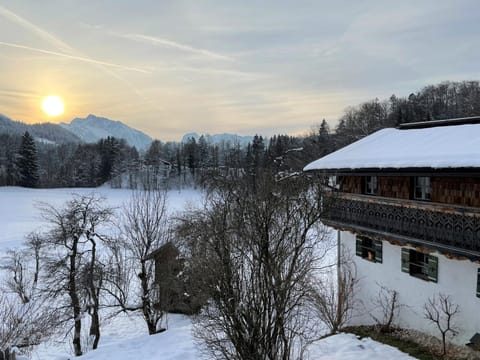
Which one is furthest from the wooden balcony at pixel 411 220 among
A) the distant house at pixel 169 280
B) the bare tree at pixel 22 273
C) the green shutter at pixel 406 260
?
the bare tree at pixel 22 273

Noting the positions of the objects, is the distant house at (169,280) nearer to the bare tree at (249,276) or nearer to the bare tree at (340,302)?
the bare tree at (340,302)

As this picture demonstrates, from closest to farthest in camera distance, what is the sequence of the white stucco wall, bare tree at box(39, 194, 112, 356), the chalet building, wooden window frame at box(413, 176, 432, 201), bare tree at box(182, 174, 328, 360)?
1. bare tree at box(182, 174, 328, 360)
2. the chalet building
3. the white stucco wall
4. wooden window frame at box(413, 176, 432, 201)
5. bare tree at box(39, 194, 112, 356)

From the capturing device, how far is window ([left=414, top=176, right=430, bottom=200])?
1373 cm

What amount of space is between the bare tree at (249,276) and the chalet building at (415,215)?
4244 mm

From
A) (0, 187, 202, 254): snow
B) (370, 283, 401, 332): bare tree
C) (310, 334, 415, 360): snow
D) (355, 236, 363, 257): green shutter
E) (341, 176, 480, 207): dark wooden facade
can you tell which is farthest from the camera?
(0, 187, 202, 254): snow

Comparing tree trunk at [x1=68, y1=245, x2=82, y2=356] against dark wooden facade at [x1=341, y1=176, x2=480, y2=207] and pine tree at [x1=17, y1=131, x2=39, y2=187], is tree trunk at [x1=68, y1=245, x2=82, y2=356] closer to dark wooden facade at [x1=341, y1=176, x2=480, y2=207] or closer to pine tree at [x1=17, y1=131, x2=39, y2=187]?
dark wooden facade at [x1=341, y1=176, x2=480, y2=207]

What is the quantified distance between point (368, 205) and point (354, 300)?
16.4ft

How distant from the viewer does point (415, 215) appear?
12727mm

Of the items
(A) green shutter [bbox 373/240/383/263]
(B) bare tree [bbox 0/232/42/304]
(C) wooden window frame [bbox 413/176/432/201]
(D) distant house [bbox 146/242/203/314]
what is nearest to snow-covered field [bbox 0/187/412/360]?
(D) distant house [bbox 146/242/203/314]

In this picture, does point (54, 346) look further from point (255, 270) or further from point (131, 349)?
point (255, 270)

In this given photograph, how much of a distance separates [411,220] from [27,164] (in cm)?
9710

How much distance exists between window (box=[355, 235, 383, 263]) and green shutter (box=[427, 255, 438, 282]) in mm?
2587

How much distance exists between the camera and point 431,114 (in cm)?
7488

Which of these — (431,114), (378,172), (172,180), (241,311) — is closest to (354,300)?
(378,172)
